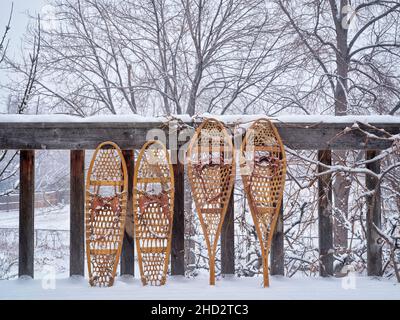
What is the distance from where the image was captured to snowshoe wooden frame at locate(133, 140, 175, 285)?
204 centimetres

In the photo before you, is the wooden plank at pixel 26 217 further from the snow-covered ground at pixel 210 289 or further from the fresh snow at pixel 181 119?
the fresh snow at pixel 181 119

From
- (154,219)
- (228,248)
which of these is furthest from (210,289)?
(154,219)

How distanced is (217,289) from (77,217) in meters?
0.90

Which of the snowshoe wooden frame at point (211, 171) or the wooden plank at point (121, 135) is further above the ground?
the wooden plank at point (121, 135)

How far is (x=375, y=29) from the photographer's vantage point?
17.8ft

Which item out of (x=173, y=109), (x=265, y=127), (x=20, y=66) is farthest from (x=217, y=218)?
(x=20, y=66)

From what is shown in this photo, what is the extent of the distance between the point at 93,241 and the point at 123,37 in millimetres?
4651

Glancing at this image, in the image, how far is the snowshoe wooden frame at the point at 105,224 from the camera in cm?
201

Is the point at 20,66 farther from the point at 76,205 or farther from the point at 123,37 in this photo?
the point at 76,205

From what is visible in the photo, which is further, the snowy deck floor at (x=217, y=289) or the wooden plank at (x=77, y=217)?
the wooden plank at (x=77, y=217)

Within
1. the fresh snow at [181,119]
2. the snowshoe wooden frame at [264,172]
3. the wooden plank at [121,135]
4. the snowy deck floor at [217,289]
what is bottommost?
the snowy deck floor at [217,289]

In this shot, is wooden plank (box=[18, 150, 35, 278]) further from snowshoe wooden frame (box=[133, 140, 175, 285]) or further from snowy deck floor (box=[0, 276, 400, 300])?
snowshoe wooden frame (box=[133, 140, 175, 285])

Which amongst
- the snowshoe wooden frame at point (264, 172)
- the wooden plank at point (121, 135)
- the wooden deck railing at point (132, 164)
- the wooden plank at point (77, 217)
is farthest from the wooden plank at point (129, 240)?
the snowshoe wooden frame at point (264, 172)

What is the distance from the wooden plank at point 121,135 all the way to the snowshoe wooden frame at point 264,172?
0.28 feet
